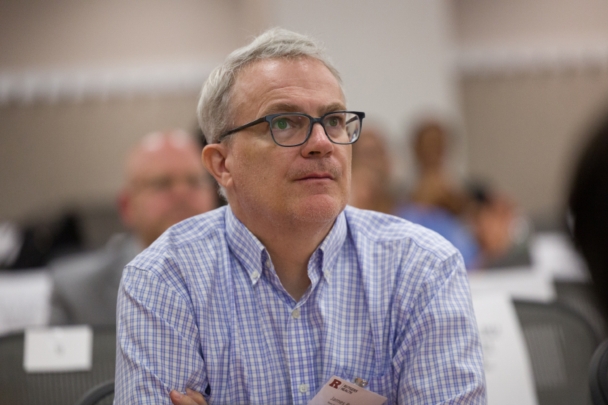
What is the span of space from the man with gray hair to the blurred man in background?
3.49ft

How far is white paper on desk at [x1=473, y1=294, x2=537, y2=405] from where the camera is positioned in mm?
1747

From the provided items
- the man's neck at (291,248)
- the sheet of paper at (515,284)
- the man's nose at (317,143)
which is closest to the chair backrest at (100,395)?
the man's neck at (291,248)

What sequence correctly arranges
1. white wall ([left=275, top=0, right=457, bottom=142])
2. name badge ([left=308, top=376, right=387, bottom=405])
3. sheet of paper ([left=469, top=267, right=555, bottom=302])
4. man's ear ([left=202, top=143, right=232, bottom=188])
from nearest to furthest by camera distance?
name badge ([left=308, top=376, right=387, bottom=405])
man's ear ([left=202, top=143, right=232, bottom=188])
sheet of paper ([left=469, top=267, right=555, bottom=302])
white wall ([left=275, top=0, right=457, bottom=142])

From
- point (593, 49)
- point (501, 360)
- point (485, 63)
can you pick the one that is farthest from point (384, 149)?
point (593, 49)

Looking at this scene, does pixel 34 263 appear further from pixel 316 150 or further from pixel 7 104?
pixel 316 150

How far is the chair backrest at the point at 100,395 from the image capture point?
155cm

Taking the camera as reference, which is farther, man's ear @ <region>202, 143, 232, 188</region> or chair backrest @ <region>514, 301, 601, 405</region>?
chair backrest @ <region>514, 301, 601, 405</region>

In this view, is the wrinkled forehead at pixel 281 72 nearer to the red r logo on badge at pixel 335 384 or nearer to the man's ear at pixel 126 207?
the red r logo on badge at pixel 335 384

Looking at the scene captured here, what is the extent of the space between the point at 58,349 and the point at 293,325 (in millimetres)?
632

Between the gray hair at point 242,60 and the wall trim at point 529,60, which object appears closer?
the gray hair at point 242,60

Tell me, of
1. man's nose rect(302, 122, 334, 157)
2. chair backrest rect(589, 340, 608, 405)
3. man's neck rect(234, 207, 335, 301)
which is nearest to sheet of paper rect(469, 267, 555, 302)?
chair backrest rect(589, 340, 608, 405)

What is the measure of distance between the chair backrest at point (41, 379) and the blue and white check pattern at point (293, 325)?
0.90ft

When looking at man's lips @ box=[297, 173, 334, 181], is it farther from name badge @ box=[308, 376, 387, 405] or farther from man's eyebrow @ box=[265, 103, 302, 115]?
name badge @ box=[308, 376, 387, 405]

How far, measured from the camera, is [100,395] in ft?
5.14
